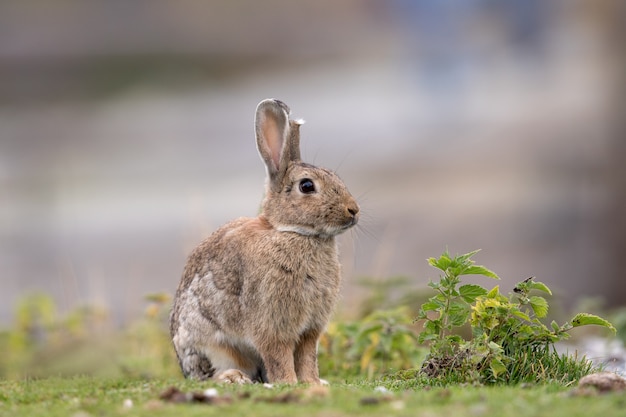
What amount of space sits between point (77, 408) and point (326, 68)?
54.0 ft

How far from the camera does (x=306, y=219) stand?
6039mm

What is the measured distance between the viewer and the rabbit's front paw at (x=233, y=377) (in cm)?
575

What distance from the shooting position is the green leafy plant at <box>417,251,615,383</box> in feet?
17.6

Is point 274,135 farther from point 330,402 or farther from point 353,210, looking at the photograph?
point 330,402

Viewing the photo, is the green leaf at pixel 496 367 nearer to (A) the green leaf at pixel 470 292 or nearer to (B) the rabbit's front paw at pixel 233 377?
(A) the green leaf at pixel 470 292

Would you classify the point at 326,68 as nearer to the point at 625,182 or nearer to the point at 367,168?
the point at 367,168

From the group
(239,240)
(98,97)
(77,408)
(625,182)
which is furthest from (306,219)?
(98,97)

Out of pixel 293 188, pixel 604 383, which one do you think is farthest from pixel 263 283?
pixel 604 383

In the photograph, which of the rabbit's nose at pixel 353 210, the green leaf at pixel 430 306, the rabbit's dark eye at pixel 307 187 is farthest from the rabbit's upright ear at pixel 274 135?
the green leaf at pixel 430 306

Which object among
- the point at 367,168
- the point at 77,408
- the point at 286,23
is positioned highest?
the point at 286,23

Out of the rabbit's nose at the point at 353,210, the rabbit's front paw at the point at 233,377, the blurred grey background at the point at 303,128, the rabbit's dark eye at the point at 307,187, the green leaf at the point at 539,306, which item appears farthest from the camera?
the blurred grey background at the point at 303,128

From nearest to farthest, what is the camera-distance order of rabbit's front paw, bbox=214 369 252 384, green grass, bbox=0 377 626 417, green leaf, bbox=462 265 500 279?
green grass, bbox=0 377 626 417, green leaf, bbox=462 265 500 279, rabbit's front paw, bbox=214 369 252 384

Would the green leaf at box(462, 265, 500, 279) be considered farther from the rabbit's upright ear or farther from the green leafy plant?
the rabbit's upright ear

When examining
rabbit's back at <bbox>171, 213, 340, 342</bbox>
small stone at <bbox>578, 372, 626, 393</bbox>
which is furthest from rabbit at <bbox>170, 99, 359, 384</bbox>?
small stone at <bbox>578, 372, 626, 393</bbox>
